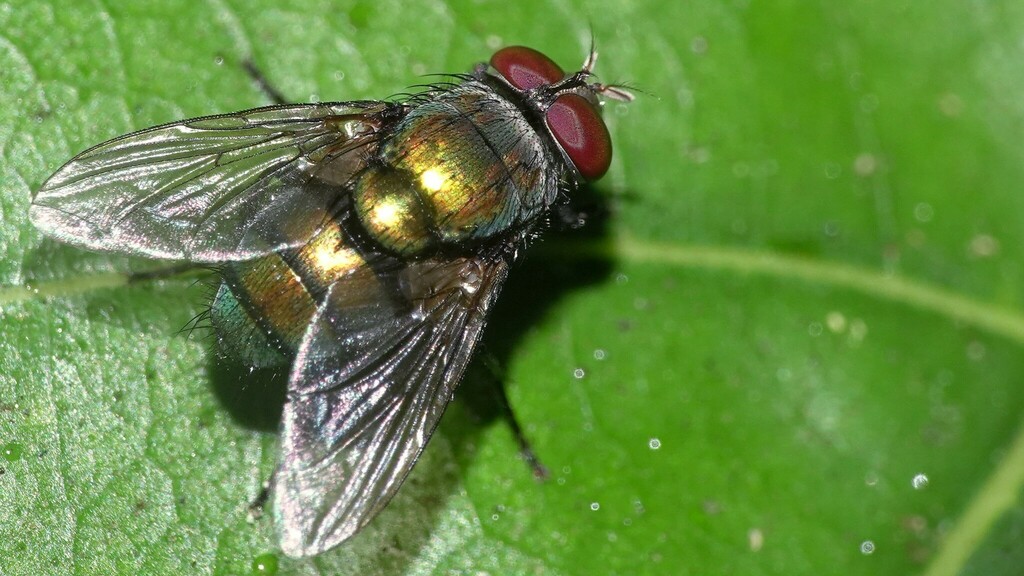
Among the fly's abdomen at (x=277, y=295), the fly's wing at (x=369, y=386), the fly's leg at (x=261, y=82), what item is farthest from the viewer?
the fly's leg at (x=261, y=82)

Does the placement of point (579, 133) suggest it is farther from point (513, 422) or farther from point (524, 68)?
point (513, 422)

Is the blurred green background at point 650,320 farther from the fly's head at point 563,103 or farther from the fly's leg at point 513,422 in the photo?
the fly's head at point 563,103

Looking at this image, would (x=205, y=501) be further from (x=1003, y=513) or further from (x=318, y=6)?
(x=1003, y=513)

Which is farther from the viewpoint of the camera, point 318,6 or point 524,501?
point 318,6

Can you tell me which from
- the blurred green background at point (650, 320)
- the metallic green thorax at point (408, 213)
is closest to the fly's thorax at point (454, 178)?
the metallic green thorax at point (408, 213)

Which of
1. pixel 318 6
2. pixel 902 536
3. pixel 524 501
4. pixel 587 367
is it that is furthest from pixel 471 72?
pixel 902 536

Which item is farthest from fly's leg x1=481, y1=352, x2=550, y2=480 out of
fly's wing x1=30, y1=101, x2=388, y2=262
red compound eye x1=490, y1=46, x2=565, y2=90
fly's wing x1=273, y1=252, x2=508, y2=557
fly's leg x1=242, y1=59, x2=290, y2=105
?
fly's leg x1=242, y1=59, x2=290, y2=105

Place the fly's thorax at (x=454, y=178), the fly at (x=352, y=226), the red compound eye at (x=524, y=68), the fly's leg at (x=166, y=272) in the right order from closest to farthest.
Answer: the fly at (x=352, y=226)
the fly's thorax at (x=454, y=178)
the fly's leg at (x=166, y=272)
the red compound eye at (x=524, y=68)
